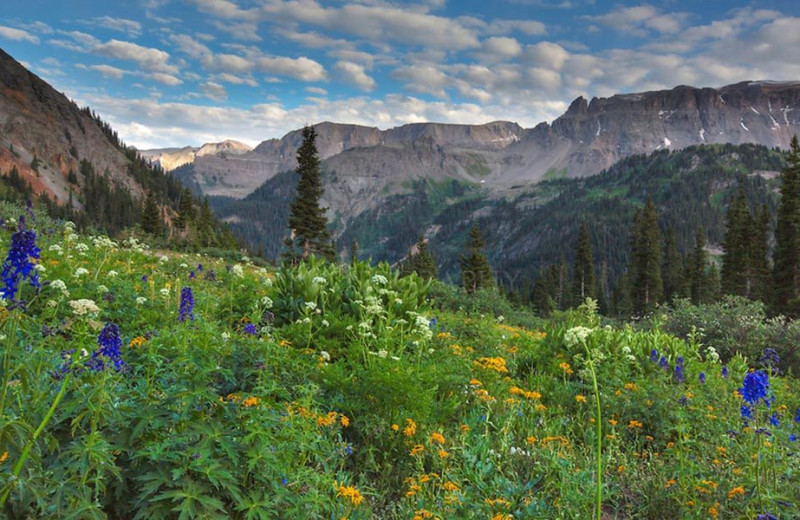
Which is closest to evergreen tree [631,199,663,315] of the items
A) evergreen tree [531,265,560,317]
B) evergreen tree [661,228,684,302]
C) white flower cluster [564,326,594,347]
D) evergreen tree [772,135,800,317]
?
evergreen tree [661,228,684,302]

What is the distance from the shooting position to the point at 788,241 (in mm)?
49656

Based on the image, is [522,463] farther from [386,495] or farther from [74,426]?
[74,426]

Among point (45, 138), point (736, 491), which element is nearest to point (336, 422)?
point (736, 491)

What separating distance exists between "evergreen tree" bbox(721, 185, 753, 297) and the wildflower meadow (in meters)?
68.6

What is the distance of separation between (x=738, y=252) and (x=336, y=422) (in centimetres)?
7834

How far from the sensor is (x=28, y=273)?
301cm

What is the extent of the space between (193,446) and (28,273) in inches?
60.4

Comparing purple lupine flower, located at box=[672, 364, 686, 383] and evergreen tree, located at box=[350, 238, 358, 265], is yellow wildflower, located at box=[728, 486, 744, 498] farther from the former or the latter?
evergreen tree, located at box=[350, 238, 358, 265]

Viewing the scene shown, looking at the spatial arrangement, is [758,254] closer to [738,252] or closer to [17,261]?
[738,252]

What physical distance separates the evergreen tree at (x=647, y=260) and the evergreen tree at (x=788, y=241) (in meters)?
24.1

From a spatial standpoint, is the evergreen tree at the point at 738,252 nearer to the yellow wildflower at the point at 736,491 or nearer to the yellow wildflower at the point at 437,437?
the yellow wildflower at the point at 736,491

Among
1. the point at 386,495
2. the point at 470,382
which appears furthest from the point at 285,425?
the point at 470,382

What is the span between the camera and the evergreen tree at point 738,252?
214 ft

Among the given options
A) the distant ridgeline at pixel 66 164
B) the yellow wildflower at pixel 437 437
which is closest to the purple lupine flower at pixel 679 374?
the yellow wildflower at pixel 437 437
